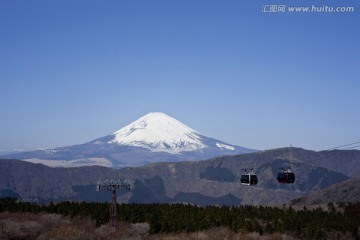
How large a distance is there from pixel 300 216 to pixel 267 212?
582 cm

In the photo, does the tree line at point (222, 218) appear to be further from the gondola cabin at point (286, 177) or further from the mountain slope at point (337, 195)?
the mountain slope at point (337, 195)

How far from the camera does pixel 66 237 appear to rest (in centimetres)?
5138

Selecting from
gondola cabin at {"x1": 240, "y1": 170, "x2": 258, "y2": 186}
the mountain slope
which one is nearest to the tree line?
gondola cabin at {"x1": 240, "y1": 170, "x2": 258, "y2": 186}

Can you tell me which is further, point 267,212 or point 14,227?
point 267,212

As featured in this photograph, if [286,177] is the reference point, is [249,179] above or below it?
below

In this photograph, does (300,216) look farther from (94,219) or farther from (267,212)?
(94,219)

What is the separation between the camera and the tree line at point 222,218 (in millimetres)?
58844

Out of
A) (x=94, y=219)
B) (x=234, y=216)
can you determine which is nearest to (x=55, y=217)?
(x=94, y=219)

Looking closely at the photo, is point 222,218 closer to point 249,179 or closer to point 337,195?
point 249,179

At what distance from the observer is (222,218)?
65.5 m

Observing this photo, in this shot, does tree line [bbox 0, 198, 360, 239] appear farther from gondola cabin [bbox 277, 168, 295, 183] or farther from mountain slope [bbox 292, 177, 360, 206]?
mountain slope [bbox 292, 177, 360, 206]

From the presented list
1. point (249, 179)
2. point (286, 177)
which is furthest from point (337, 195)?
point (249, 179)

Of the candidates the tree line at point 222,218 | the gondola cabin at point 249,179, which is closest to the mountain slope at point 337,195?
the tree line at point 222,218

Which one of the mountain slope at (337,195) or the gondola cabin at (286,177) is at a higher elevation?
the gondola cabin at (286,177)
